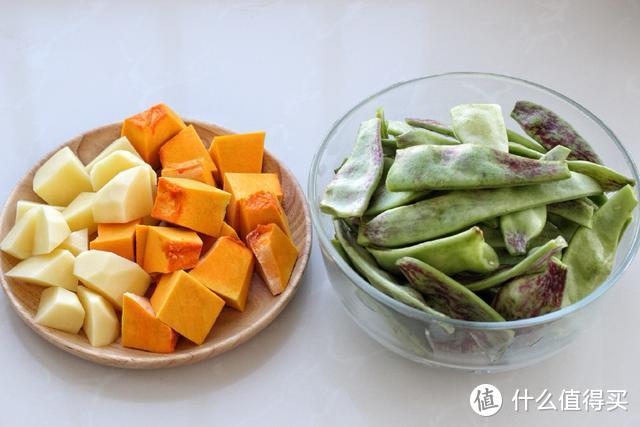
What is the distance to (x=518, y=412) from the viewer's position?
1.08 metres

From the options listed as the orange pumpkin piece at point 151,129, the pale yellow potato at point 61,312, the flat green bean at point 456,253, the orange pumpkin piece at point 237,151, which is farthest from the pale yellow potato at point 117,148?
the flat green bean at point 456,253

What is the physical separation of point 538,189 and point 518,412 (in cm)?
31

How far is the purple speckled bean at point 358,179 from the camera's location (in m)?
1.03

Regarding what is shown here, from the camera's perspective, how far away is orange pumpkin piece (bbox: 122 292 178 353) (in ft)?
3.57

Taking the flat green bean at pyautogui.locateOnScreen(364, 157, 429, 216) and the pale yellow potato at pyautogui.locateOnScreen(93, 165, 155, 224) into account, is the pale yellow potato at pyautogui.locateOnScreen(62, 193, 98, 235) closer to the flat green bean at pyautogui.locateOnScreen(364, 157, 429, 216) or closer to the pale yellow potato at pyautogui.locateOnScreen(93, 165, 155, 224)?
the pale yellow potato at pyautogui.locateOnScreen(93, 165, 155, 224)

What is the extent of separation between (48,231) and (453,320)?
0.59 metres

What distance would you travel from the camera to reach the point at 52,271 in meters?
1.13

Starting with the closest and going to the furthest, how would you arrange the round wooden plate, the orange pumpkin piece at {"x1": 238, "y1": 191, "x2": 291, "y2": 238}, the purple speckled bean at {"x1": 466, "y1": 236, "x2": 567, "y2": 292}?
the purple speckled bean at {"x1": 466, "y1": 236, "x2": 567, "y2": 292} → the round wooden plate → the orange pumpkin piece at {"x1": 238, "y1": 191, "x2": 291, "y2": 238}

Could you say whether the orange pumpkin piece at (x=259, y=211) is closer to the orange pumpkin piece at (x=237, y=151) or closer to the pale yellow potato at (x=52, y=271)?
the orange pumpkin piece at (x=237, y=151)

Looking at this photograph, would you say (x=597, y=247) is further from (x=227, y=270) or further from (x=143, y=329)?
(x=143, y=329)

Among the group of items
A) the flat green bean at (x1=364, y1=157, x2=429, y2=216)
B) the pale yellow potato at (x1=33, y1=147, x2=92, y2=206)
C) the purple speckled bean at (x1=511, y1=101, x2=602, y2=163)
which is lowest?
the pale yellow potato at (x1=33, y1=147, x2=92, y2=206)

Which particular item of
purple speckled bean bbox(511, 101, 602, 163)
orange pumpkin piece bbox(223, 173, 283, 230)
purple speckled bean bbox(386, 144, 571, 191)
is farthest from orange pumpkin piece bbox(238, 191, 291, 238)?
purple speckled bean bbox(511, 101, 602, 163)

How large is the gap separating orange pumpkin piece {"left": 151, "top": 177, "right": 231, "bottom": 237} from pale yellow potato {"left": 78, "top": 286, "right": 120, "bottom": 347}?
0.14m

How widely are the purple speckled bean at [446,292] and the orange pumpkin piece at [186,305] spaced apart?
30 cm
